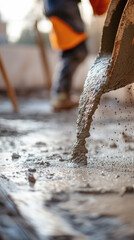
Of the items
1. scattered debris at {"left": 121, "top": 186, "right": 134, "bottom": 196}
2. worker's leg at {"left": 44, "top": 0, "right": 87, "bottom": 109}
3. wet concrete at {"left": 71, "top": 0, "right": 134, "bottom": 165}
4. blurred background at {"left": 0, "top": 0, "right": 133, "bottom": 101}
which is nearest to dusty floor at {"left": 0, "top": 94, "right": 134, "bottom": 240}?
scattered debris at {"left": 121, "top": 186, "right": 134, "bottom": 196}

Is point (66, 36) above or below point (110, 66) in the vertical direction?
above

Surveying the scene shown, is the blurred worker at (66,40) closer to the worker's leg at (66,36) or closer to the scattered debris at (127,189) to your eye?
the worker's leg at (66,36)

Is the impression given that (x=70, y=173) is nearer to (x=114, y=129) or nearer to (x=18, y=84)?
(x=114, y=129)

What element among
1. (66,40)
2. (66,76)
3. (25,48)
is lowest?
(66,76)

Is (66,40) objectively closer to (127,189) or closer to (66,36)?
(66,36)

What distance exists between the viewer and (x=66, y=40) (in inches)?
138

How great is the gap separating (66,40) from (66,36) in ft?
0.15

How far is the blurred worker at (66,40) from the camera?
3342 mm

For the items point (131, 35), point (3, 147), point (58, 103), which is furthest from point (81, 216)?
point (58, 103)

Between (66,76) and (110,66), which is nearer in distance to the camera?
(110,66)

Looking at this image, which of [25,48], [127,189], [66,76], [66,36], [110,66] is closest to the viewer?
[127,189]

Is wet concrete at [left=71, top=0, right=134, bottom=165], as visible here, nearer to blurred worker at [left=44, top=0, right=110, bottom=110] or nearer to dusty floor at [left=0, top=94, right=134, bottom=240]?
dusty floor at [left=0, top=94, right=134, bottom=240]

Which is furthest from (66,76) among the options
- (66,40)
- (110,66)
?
(110,66)

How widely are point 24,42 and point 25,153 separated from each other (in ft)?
19.0
